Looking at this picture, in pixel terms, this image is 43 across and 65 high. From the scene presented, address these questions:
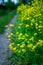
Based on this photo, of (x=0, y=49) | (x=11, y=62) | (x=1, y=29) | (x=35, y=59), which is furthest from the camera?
(x=1, y=29)

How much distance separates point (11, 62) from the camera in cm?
672

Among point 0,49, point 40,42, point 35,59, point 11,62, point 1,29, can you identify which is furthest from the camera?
point 1,29

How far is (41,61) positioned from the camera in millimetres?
6020

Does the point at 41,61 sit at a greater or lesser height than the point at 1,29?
lesser

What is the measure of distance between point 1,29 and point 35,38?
6.53m

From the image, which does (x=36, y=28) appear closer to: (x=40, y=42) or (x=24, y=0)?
(x=40, y=42)

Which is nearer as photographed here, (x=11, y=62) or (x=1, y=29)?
(x=11, y=62)

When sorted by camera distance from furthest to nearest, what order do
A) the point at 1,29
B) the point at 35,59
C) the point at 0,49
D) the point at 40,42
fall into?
1. the point at 1,29
2. the point at 0,49
3. the point at 35,59
4. the point at 40,42

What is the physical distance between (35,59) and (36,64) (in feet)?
0.36

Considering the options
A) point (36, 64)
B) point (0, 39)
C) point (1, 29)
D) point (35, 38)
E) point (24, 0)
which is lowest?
point (36, 64)

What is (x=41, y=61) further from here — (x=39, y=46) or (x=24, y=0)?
(x=24, y=0)

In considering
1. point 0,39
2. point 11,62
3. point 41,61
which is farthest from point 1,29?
point 41,61

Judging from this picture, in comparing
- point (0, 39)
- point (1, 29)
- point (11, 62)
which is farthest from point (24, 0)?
point (11, 62)

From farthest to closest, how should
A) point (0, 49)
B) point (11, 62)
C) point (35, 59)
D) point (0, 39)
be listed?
point (0, 39) → point (0, 49) → point (11, 62) → point (35, 59)
